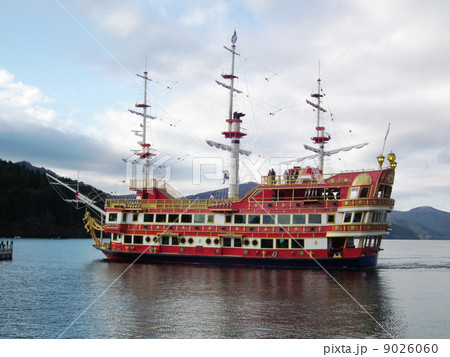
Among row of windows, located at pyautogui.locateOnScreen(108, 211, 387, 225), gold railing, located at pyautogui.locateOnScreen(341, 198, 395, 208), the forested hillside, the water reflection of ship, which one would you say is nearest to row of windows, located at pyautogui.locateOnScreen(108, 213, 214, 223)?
row of windows, located at pyautogui.locateOnScreen(108, 211, 387, 225)

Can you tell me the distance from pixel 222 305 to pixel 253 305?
1.70m

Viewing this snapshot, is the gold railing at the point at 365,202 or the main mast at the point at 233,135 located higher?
the main mast at the point at 233,135

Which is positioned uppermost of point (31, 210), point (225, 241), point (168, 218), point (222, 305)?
point (31, 210)

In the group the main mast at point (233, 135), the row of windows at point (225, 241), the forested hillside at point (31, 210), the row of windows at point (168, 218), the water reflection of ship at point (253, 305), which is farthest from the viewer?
the forested hillside at point (31, 210)

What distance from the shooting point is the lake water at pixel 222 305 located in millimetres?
20516

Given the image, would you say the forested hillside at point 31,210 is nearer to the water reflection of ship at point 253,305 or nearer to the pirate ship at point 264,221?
the pirate ship at point 264,221

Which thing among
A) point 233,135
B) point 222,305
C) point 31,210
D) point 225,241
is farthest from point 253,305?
point 31,210

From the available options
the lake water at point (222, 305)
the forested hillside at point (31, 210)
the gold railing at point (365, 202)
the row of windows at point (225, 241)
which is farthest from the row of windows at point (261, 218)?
the forested hillside at point (31, 210)

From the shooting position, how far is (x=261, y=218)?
43781 millimetres

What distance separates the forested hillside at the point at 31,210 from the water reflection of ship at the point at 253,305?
9126cm

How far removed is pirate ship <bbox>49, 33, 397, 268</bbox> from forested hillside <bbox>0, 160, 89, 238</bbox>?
79.8 m

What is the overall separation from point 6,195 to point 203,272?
96.0m

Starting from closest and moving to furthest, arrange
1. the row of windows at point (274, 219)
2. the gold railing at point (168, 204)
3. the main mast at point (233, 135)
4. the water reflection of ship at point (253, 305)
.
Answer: the water reflection of ship at point (253, 305) → the row of windows at point (274, 219) → the gold railing at point (168, 204) → the main mast at point (233, 135)

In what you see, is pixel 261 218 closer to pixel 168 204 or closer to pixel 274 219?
pixel 274 219
